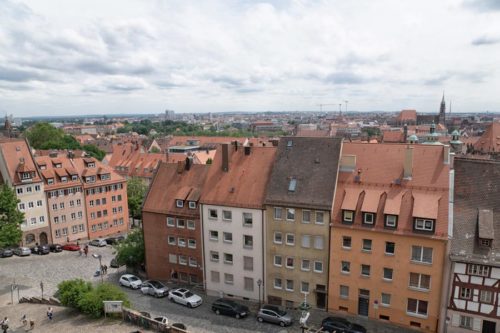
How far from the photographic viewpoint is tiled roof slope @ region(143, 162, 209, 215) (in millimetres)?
47656

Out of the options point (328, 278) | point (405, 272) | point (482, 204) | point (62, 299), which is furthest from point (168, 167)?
point (482, 204)

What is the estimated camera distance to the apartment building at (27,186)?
6569 cm

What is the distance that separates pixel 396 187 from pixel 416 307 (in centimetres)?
1130

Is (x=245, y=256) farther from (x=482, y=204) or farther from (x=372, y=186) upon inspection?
(x=482, y=204)

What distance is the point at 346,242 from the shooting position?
38281mm

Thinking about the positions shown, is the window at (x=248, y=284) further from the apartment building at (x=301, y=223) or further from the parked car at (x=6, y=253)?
the parked car at (x=6, y=253)

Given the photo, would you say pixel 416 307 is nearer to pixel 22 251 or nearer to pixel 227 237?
pixel 227 237

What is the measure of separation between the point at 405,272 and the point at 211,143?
163 metres

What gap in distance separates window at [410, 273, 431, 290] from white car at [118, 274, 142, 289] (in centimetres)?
→ 3134

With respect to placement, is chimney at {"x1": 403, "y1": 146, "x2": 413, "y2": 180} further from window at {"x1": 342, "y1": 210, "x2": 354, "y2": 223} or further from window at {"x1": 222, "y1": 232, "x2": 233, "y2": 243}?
window at {"x1": 222, "y1": 232, "x2": 233, "y2": 243}

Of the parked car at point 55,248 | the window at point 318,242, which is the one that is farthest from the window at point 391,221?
the parked car at point 55,248

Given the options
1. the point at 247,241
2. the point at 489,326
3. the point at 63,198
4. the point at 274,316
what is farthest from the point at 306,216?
the point at 63,198

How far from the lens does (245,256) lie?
43.2 meters

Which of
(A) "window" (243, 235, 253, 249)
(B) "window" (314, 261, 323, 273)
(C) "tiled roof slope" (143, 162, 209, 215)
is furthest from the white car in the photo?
(B) "window" (314, 261, 323, 273)
